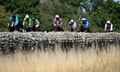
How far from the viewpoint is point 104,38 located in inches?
770

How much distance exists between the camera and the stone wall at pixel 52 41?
1331cm

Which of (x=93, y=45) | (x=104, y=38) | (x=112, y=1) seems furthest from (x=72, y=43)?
(x=112, y=1)

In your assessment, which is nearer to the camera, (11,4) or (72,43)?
(72,43)

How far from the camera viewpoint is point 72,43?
16641 millimetres

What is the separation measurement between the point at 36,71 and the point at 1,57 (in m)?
1.66

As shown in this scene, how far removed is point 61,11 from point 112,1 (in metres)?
10.8

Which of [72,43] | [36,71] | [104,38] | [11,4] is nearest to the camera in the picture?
[36,71]

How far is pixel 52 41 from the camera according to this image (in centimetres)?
1527

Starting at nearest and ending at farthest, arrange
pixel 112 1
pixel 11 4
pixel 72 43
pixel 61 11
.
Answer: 1. pixel 72 43
2. pixel 11 4
3. pixel 112 1
4. pixel 61 11

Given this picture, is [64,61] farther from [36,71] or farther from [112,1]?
[112,1]

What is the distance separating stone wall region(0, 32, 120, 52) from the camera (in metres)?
13.3

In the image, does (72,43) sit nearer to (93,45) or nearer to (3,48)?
(93,45)

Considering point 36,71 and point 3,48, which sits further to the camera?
point 3,48

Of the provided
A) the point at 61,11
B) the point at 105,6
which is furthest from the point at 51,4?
the point at 105,6
